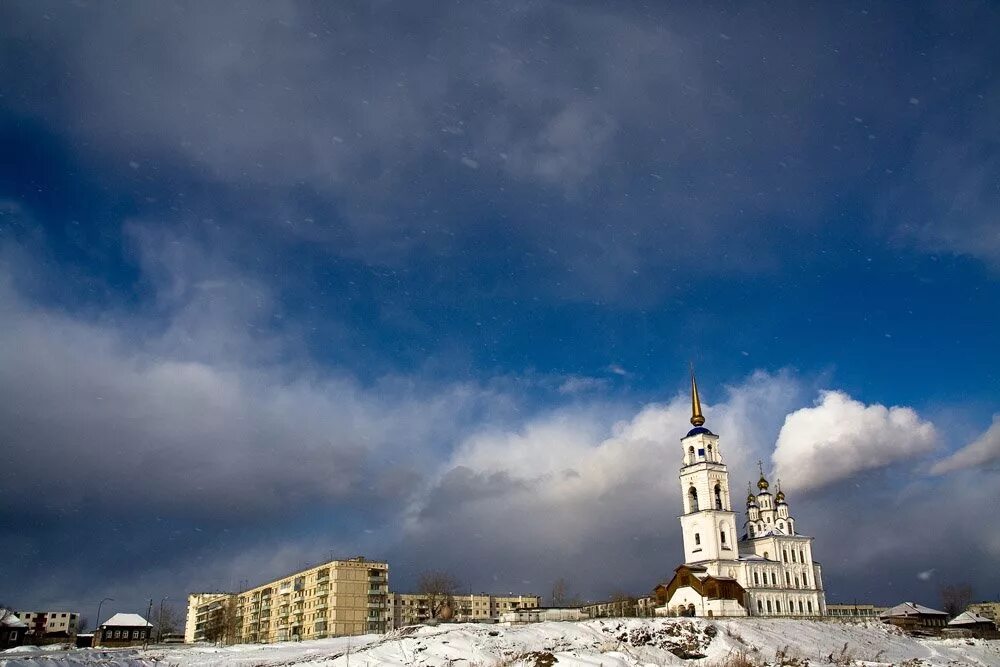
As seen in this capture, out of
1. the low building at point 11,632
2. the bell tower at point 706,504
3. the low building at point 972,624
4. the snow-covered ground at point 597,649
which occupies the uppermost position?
the bell tower at point 706,504

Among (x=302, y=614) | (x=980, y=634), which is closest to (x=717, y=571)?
(x=980, y=634)

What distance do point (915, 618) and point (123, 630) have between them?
11439 cm

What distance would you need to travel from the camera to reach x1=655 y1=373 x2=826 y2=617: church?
99625mm

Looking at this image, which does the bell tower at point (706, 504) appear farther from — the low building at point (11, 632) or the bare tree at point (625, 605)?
the low building at point (11, 632)

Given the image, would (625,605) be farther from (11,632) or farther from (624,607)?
(11,632)

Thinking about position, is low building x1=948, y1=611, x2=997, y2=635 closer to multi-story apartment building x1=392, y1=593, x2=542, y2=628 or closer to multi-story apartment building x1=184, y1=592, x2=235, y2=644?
multi-story apartment building x1=392, y1=593, x2=542, y2=628

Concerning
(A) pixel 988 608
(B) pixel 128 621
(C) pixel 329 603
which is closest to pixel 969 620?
(C) pixel 329 603

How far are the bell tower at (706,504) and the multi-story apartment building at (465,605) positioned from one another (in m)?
51.7

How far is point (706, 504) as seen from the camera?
10800 centimetres

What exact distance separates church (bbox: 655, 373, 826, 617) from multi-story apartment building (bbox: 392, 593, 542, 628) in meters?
51.9

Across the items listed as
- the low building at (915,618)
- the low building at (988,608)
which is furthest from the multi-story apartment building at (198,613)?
the low building at (988,608)

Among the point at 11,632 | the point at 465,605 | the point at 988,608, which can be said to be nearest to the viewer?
the point at 11,632

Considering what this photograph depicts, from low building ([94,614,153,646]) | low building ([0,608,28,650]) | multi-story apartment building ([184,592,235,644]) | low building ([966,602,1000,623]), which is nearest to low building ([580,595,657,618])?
low building ([94,614,153,646])

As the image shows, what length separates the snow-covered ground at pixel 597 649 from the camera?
52.2 m
